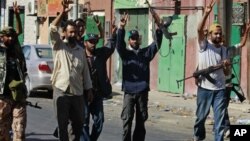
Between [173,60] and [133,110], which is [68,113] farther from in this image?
[173,60]

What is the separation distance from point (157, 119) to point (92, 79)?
6.22 m

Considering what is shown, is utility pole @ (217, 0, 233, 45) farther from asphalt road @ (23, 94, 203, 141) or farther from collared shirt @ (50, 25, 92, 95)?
collared shirt @ (50, 25, 92, 95)

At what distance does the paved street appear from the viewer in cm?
1242

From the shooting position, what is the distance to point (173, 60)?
22.7 m

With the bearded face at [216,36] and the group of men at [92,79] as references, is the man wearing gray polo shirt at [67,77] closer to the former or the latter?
the group of men at [92,79]

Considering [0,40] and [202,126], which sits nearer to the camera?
Result: [0,40]

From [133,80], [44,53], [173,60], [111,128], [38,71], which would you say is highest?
[133,80]

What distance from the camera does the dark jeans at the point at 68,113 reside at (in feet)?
28.0

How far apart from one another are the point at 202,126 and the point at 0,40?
11.0ft

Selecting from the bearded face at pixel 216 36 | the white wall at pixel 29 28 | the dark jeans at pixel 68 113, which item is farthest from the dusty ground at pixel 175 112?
the white wall at pixel 29 28

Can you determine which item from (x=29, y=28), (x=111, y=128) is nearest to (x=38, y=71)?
(x=111, y=128)

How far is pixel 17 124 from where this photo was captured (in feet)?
29.5

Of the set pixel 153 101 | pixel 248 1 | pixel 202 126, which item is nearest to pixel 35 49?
pixel 153 101

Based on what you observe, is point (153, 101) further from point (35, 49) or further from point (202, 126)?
point (202, 126)
